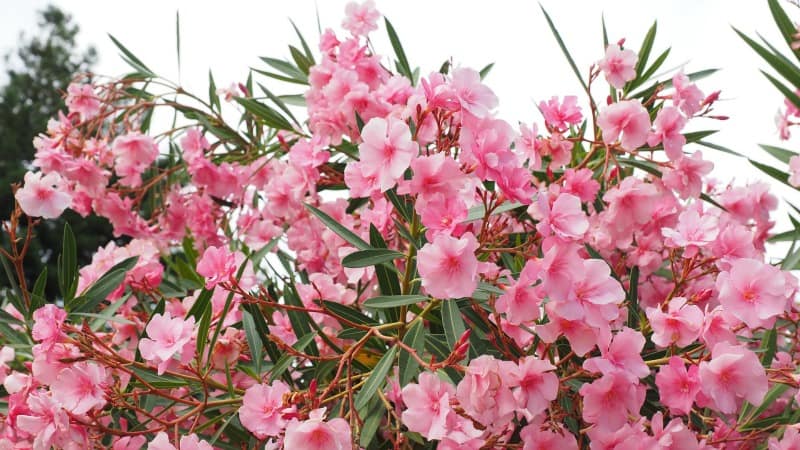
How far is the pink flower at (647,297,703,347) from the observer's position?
3.51ft

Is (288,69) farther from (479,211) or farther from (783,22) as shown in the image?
(783,22)

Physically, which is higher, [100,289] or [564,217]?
[564,217]

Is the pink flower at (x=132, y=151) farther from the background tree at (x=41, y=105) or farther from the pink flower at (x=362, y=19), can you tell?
the background tree at (x=41, y=105)

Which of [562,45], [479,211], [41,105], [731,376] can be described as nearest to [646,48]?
[562,45]

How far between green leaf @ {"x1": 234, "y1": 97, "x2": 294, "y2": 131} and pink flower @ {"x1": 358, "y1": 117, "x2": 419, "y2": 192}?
0.88 meters

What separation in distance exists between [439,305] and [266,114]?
2.90 feet

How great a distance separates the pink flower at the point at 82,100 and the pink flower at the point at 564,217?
1.38 metres

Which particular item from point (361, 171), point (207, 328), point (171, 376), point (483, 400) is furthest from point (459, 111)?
point (171, 376)

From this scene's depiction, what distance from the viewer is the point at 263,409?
1039 mm

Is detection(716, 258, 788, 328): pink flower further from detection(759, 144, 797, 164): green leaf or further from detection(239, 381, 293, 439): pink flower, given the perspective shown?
detection(759, 144, 797, 164): green leaf

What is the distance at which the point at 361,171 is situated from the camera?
1.07 m

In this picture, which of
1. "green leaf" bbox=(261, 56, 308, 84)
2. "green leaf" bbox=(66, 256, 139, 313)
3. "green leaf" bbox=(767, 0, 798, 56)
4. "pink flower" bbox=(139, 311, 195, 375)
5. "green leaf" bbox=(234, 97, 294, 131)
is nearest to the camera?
"pink flower" bbox=(139, 311, 195, 375)

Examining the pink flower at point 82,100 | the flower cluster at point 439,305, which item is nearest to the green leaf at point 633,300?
the flower cluster at point 439,305

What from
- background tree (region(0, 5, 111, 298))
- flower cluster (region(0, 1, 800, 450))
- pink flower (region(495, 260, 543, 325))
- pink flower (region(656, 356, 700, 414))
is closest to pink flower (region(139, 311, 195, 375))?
flower cluster (region(0, 1, 800, 450))
